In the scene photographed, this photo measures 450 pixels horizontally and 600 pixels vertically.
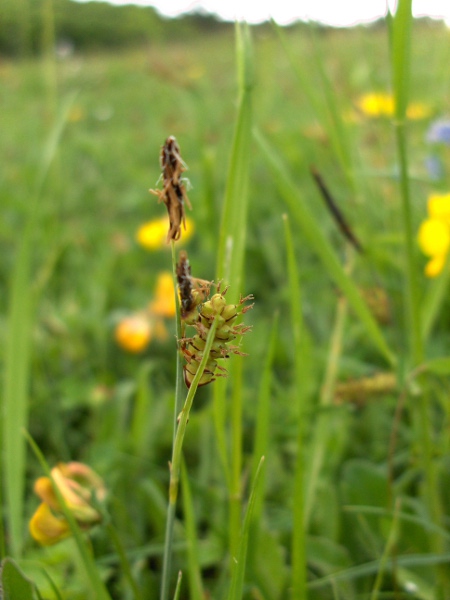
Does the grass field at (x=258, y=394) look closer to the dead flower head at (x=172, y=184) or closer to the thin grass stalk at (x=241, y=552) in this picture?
the thin grass stalk at (x=241, y=552)

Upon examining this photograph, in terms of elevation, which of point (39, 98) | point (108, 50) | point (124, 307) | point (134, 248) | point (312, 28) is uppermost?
point (108, 50)

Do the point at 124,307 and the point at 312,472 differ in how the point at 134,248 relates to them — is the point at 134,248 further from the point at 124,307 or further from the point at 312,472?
the point at 312,472

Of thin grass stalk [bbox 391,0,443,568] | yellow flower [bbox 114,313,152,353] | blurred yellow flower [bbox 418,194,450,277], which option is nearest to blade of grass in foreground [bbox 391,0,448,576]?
thin grass stalk [bbox 391,0,443,568]

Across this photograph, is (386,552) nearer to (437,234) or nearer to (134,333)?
(437,234)

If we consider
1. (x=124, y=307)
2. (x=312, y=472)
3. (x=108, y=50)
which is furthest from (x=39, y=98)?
(x=312, y=472)

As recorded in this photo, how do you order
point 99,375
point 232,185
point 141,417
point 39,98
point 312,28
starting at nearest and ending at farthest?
point 232,185 → point 312,28 → point 141,417 → point 99,375 → point 39,98

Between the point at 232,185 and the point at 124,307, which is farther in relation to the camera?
the point at 124,307

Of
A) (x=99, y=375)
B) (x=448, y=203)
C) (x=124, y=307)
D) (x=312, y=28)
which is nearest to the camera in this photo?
(x=312, y=28)
